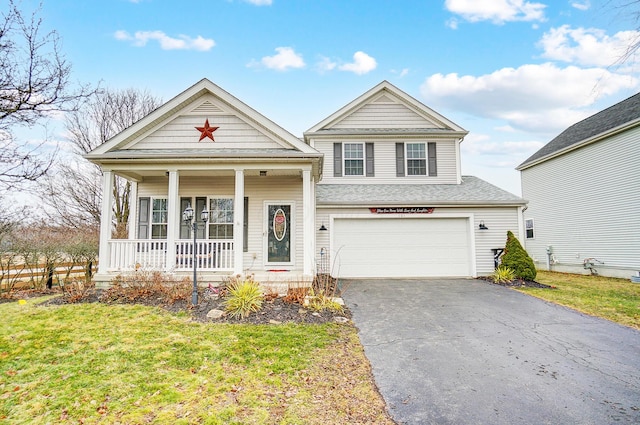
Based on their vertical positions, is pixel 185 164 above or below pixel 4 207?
above

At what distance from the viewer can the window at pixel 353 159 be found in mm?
13287

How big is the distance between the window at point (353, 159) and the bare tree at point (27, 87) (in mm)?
9071

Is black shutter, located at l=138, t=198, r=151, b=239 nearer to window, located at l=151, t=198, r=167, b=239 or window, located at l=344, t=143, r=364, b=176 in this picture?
window, located at l=151, t=198, r=167, b=239

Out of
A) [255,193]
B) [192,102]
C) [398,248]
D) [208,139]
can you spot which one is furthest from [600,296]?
[192,102]

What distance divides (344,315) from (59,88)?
7.24 meters

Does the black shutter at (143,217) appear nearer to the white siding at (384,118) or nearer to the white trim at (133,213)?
the white trim at (133,213)

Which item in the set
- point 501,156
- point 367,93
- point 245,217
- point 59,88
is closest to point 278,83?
point 367,93

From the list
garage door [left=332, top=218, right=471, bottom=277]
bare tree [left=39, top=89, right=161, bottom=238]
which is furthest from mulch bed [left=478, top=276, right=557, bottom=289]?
bare tree [left=39, top=89, right=161, bottom=238]

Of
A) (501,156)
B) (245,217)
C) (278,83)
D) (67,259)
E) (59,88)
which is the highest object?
(278,83)

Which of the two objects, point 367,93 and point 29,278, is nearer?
point 29,278

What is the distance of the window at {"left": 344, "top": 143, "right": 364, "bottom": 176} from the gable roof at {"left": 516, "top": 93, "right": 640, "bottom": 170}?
958 cm

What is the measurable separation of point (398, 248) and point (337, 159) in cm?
459

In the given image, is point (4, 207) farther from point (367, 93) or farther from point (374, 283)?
point (367, 93)

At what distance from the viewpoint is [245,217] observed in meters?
10.4
